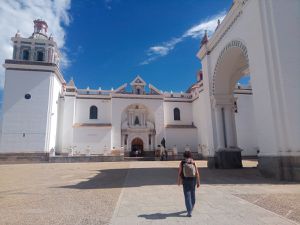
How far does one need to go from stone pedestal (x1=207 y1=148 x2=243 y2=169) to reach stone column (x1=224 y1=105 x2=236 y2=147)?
0.61 metres

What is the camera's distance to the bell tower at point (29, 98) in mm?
25312

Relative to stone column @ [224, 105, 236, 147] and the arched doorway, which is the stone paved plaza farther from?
stone column @ [224, 105, 236, 147]

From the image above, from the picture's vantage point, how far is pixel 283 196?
5.65 meters

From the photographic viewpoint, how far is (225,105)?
49.7 ft

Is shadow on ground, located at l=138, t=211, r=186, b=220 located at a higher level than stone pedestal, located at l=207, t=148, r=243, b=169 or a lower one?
lower

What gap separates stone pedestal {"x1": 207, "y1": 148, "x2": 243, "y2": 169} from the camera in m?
14.1

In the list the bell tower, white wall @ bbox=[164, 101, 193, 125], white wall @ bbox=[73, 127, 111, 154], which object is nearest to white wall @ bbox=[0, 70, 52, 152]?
A: the bell tower

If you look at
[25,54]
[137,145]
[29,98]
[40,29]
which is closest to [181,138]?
[137,145]

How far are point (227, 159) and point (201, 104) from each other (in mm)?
17858

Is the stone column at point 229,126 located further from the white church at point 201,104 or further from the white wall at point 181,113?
the white wall at point 181,113

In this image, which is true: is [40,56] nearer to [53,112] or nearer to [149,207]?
[53,112]

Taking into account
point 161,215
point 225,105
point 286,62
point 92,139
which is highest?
point 286,62

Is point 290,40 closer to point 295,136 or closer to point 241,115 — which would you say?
point 295,136

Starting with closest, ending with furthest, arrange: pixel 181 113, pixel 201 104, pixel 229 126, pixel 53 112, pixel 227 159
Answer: pixel 227 159 < pixel 229 126 < pixel 53 112 < pixel 201 104 < pixel 181 113
